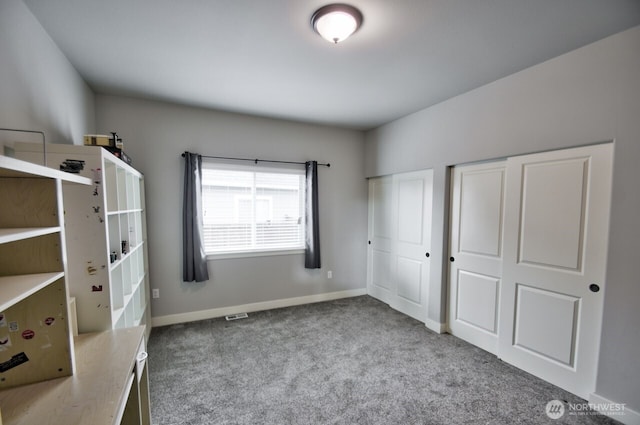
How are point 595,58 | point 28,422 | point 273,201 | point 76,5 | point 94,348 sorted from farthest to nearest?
point 273,201
point 595,58
point 76,5
point 94,348
point 28,422

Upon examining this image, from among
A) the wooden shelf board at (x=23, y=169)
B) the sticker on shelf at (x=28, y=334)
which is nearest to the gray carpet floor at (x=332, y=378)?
the sticker on shelf at (x=28, y=334)

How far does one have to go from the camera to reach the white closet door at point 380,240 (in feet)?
13.0

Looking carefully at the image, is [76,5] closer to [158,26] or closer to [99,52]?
[158,26]

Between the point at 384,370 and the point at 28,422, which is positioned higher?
the point at 28,422

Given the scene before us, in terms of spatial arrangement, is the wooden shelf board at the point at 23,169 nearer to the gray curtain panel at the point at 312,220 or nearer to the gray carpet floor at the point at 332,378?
the gray carpet floor at the point at 332,378

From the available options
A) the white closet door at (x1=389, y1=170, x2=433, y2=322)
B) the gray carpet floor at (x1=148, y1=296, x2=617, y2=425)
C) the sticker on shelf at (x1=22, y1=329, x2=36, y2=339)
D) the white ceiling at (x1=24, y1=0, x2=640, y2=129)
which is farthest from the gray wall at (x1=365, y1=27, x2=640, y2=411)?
the sticker on shelf at (x1=22, y1=329, x2=36, y2=339)

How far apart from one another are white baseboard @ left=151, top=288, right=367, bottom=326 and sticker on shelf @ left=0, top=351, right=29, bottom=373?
2.35m

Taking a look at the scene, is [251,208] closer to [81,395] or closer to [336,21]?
[336,21]

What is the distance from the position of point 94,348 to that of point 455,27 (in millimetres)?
2875

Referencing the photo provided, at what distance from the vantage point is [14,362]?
1.08m

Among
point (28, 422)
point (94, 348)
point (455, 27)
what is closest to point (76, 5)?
point (94, 348)

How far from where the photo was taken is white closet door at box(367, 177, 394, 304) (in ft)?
13.0

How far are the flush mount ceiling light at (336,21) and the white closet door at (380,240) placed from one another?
249 centimetres

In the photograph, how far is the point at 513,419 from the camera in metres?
1.86
